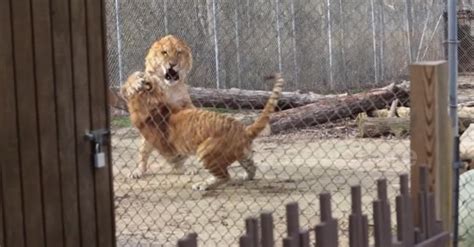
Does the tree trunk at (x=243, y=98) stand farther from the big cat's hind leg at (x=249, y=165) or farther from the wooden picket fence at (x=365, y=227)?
the wooden picket fence at (x=365, y=227)

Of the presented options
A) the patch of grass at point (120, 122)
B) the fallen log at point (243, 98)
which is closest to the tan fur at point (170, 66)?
the patch of grass at point (120, 122)

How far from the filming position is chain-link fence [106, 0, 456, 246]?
26.9ft

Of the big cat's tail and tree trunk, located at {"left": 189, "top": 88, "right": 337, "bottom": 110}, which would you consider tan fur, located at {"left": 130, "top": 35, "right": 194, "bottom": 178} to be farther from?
tree trunk, located at {"left": 189, "top": 88, "right": 337, "bottom": 110}

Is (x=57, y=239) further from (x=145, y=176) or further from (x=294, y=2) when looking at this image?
(x=294, y=2)

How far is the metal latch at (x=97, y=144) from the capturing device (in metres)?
4.16

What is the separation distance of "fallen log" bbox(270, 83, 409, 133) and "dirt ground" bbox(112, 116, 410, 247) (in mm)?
334

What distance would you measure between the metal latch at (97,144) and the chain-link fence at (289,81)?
295 cm

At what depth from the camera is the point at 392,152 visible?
10.3 metres

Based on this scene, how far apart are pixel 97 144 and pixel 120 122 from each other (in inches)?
346

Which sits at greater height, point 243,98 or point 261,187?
point 243,98

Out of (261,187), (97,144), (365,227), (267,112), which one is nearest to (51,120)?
(97,144)

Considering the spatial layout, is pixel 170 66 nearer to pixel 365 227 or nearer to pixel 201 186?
pixel 201 186

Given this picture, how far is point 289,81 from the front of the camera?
14.7m

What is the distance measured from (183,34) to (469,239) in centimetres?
1010
